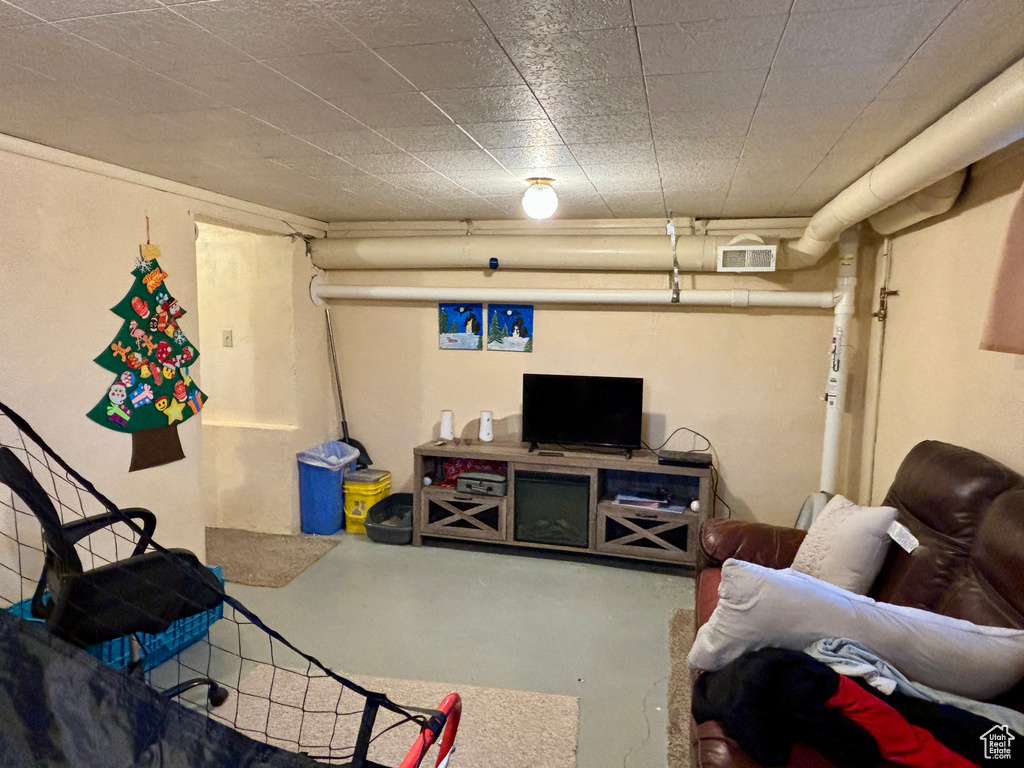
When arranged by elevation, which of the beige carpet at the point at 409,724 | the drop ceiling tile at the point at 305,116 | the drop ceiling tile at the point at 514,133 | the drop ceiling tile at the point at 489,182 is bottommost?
the beige carpet at the point at 409,724

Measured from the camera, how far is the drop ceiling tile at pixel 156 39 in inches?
54.7

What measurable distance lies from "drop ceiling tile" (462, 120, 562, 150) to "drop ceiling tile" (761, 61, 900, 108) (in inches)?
27.6

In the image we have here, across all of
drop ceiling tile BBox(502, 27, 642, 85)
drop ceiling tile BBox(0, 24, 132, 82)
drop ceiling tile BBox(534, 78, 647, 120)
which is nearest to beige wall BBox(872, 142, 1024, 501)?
drop ceiling tile BBox(534, 78, 647, 120)

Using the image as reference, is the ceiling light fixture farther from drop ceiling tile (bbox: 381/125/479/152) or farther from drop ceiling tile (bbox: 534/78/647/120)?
drop ceiling tile (bbox: 534/78/647/120)

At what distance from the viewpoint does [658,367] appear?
165 inches

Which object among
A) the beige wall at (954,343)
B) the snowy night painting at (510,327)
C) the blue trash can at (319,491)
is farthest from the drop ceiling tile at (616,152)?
the blue trash can at (319,491)

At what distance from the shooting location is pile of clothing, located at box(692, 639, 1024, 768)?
4.18ft

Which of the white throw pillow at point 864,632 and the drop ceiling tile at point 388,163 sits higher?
the drop ceiling tile at point 388,163

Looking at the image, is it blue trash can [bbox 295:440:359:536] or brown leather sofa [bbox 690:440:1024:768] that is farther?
blue trash can [bbox 295:440:359:536]

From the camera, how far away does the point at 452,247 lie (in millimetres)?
4117

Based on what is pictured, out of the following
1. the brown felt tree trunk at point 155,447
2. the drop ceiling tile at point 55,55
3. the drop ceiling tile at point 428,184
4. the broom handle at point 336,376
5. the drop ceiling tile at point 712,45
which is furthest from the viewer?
the broom handle at point 336,376

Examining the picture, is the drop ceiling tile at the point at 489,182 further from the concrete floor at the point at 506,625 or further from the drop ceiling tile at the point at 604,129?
the concrete floor at the point at 506,625

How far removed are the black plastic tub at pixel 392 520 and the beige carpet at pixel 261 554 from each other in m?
0.28

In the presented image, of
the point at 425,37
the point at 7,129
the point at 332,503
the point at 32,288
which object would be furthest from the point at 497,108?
the point at 332,503
